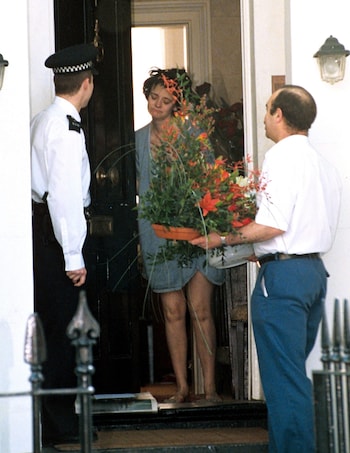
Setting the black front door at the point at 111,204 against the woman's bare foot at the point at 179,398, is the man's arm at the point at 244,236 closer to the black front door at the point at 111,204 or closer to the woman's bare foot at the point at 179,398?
the black front door at the point at 111,204

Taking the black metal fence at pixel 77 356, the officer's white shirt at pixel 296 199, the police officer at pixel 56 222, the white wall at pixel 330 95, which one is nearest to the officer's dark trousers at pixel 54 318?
the police officer at pixel 56 222

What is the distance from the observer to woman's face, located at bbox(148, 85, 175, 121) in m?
7.61

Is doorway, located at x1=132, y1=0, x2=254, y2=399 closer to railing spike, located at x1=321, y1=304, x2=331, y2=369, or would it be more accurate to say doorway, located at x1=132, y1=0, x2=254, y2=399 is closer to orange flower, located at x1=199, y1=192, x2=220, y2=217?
orange flower, located at x1=199, y1=192, x2=220, y2=217

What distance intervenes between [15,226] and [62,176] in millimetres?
347

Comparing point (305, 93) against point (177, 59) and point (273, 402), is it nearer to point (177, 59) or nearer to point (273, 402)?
point (273, 402)

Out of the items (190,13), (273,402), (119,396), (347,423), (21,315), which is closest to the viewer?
(347,423)

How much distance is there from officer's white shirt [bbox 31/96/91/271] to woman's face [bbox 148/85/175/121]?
4.19 feet

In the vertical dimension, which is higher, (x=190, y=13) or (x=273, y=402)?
(x=190, y=13)

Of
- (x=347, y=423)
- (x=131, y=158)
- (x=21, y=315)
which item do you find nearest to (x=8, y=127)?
(x=21, y=315)

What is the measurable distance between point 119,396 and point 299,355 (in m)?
1.56

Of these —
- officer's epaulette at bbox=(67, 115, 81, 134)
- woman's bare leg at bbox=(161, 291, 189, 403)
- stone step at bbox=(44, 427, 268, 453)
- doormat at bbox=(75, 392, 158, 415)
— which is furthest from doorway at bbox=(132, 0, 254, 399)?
officer's epaulette at bbox=(67, 115, 81, 134)

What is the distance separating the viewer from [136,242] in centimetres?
759

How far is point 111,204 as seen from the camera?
7.41 m

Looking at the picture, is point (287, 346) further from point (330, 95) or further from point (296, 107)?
point (330, 95)
